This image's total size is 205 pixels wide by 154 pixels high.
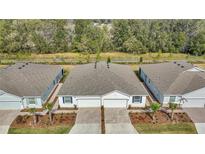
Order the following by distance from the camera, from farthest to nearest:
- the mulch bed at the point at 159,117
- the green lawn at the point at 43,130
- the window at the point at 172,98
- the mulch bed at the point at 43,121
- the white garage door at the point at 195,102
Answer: the window at the point at 172,98 → the white garage door at the point at 195,102 → the mulch bed at the point at 159,117 → the mulch bed at the point at 43,121 → the green lawn at the point at 43,130

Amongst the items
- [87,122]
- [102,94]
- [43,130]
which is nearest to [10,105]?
[43,130]

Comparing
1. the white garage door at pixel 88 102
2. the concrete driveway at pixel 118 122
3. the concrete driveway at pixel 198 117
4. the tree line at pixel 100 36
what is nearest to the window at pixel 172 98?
the concrete driveway at pixel 198 117

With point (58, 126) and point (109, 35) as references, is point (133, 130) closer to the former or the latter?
point (58, 126)

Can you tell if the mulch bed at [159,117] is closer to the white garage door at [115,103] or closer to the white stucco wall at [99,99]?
the white garage door at [115,103]

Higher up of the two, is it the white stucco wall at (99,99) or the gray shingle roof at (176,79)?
the gray shingle roof at (176,79)

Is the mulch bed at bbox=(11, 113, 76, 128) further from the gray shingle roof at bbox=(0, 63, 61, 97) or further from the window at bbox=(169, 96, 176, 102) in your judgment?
the window at bbox=(169, 96, 176, 102)

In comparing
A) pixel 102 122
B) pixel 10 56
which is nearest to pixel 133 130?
pixel 102 122

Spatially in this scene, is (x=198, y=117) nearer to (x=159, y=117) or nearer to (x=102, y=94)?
(x=159, y=117)
